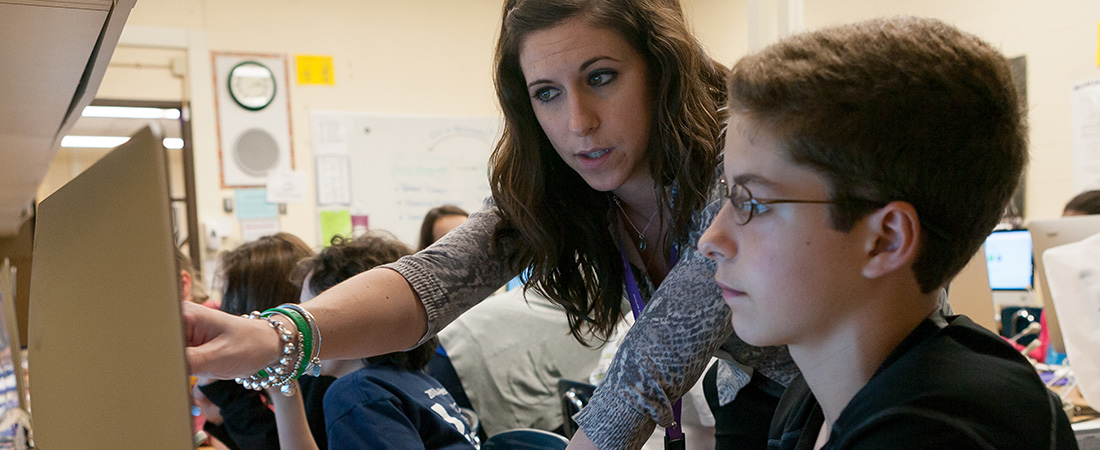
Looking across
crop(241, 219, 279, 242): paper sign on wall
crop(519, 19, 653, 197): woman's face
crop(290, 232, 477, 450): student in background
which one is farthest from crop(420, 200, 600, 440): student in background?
crop(241, 219, 279, 242): paper sign on wall

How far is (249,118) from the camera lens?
4.31m

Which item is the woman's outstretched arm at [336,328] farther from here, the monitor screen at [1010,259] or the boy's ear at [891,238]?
the monitor screen at [1010,259]

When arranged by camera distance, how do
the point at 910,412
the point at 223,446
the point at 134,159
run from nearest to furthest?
the point at 134,159 < the point at 910,412 < the point at 223,446

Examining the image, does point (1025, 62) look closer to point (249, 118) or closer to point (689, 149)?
point (689, 149)

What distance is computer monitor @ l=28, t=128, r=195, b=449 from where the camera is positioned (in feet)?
1.45

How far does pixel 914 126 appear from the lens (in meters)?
0.73

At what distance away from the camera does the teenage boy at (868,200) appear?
28.5 inches

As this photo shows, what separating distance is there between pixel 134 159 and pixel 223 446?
1576mm

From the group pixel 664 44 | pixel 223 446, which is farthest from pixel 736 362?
pixel 223 446

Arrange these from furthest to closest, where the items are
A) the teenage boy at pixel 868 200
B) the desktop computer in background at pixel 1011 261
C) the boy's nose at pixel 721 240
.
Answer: the desktop computer in background at pixel 1011 261 → the boy's nose at pixel 721 240 → the teenage boy at pixel 868 200

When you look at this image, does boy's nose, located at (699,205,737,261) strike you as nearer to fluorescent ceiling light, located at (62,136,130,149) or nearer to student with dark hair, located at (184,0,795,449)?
student with dark hair, located at (184,0,795,449)

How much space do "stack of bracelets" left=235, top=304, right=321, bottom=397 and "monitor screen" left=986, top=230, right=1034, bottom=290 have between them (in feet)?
10.1

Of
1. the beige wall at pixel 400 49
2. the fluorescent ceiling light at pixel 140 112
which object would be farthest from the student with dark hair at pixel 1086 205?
the fluorescent ceiling light at pixel 140 112

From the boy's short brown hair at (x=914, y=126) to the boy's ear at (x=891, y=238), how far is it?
0.03ft
